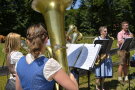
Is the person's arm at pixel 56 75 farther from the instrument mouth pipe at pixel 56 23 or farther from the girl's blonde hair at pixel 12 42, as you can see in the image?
the girl's blonde hair at pixel 12 42

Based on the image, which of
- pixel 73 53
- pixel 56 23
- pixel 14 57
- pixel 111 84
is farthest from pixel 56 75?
pixel 111 84

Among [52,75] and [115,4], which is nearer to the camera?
[52,75]

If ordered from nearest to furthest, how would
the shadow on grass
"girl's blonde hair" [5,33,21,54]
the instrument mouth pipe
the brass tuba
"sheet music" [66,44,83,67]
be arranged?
the instrument mouth pipe → "sheet music" [66,44,83,67] → "girl's blonde hair" [5,33,21,54] → the brass tuba → the shadow on grass

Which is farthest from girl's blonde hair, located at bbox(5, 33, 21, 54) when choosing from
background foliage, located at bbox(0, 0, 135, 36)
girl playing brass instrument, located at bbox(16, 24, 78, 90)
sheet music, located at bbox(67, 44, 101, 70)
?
background foliage, located at bbox(0, 0, 135, 36)

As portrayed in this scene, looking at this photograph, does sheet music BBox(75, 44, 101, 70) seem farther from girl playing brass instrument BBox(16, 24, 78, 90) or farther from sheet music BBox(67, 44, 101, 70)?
girl playing brass instrument BBox(16, 24, 78, 90)

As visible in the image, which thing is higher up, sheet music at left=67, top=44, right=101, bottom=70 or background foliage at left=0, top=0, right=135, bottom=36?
background foliage at left=0, top=0, right=135, bottom=36

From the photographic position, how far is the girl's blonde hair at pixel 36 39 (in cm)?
210

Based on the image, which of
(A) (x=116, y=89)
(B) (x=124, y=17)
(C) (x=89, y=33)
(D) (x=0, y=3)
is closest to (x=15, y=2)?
(D) (x=0, y=3)

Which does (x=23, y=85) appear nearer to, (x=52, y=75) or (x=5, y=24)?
(x=52, y=75)

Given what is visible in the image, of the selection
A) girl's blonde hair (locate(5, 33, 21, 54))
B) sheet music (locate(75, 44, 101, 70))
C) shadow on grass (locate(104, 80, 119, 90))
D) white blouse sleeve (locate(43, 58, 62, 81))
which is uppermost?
girl's blonde hair (locate(5, 33, 21, 54))

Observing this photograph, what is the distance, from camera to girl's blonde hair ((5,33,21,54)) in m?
3.37

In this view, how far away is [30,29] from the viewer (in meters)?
2.16

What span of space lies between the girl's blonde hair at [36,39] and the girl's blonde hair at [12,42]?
127cm

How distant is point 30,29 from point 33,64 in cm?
29
